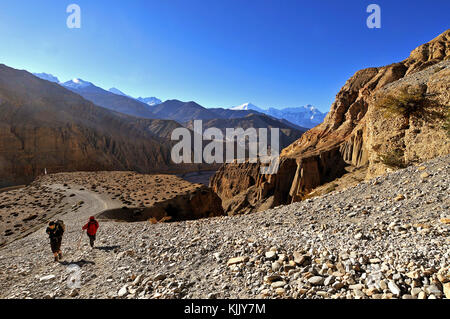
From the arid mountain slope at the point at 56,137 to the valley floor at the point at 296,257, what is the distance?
67.7 meters

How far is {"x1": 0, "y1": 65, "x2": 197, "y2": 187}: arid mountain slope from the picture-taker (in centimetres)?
5847

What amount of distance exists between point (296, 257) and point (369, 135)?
1467cm

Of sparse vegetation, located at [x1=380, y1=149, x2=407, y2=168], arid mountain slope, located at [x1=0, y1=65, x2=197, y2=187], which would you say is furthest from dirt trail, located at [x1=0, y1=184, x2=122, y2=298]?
arid mountain slope, located at [x1=0, y1=65, x2=197, y2=187]

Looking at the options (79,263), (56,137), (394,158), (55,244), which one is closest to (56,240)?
(55,244)

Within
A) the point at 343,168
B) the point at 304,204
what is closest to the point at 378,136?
the point at 304,204

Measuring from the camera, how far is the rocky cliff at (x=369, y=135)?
444 inches

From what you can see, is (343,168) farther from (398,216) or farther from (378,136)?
(398,216)

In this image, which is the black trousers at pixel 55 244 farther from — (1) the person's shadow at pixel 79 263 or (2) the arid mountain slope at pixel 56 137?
(2) the arid mountain slope at pixel 56 137

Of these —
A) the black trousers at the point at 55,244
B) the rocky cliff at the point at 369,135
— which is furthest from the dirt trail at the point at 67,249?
the rocky cliff at the point at 369,135

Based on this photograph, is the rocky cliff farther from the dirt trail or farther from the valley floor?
the dirt trail

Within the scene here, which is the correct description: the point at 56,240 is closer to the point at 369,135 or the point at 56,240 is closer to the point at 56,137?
the point at 369,135

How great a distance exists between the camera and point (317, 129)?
155ft

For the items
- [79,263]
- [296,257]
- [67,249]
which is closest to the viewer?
[296,257]

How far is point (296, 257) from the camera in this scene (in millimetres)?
4324
